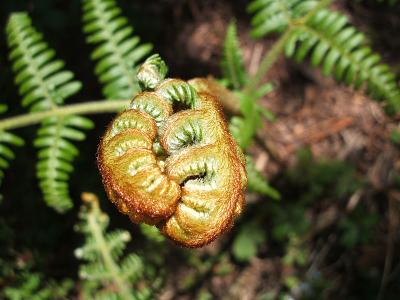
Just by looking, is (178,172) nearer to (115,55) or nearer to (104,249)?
(115,55)

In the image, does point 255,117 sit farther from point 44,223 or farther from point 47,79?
point 44,223

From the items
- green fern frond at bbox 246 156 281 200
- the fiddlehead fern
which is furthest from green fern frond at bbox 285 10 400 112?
the fiddlehead fern

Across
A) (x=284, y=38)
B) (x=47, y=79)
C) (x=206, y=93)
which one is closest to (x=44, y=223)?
(x=47, y=79)

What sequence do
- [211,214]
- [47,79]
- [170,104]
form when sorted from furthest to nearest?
[47,79] < [170,104] < [211,214]

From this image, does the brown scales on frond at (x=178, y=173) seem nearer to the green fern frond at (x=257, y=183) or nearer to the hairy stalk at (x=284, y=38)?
the green fern frond at (x=257, y=183)

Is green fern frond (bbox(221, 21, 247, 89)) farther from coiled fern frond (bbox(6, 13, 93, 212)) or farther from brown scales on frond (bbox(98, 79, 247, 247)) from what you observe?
brown scales on frond (bbox(98, 79, 247, 247))

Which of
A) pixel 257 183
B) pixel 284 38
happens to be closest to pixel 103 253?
pixel 257 183

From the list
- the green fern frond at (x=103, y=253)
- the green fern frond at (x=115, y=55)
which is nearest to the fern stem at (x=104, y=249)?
the green fern frond at (x=103, y=253)

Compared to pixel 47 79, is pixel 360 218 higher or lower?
lower
